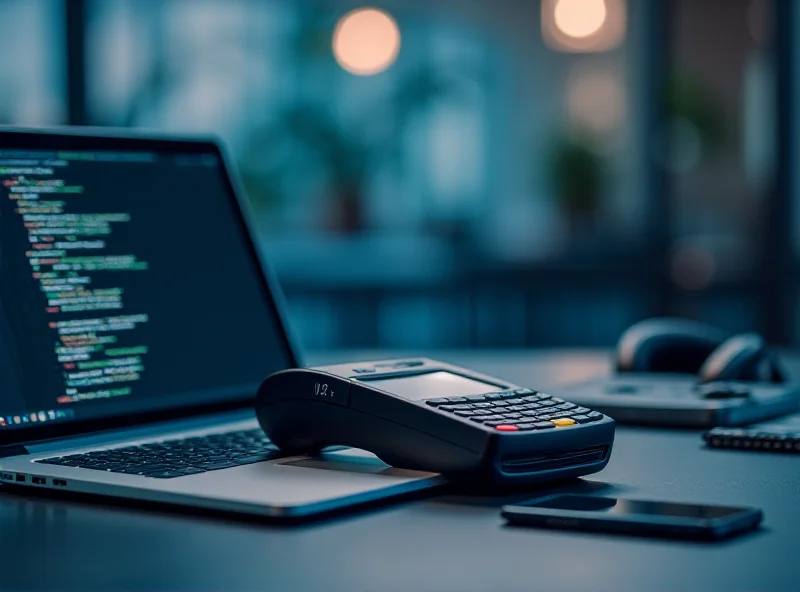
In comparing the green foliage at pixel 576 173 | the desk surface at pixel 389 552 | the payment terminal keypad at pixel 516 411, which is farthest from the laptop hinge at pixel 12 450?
the green foliage at pixel 576 173

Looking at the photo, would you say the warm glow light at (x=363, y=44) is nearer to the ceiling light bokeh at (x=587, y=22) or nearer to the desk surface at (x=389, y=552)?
the ceiling light bokeh at (x=587, y=22)

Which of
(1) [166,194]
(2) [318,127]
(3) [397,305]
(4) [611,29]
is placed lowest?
(3) [397,305]

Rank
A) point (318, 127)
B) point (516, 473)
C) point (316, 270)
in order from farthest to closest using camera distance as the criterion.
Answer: point (318, 127) → point (316, 270) → point (516, 473)

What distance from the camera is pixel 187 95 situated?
227 inches

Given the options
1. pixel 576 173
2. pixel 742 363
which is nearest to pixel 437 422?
pixel 742 363

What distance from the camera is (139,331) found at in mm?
1115

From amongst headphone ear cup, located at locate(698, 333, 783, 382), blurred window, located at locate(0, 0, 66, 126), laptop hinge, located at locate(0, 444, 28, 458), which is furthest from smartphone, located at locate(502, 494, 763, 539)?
blurred window, located at locate(0, 0, 66, 126)

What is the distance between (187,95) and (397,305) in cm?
135

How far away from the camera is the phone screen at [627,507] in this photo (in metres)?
0.75

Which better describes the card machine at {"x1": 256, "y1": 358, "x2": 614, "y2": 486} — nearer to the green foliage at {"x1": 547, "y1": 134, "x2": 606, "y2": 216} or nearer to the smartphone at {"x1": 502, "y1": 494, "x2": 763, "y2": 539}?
the smartphone at {"x1": 502, "y1": 494, "x2": 763, "y2": 539}

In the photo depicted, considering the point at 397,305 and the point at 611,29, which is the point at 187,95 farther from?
the point at 611,29

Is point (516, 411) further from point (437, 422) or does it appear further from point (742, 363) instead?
point (742, 363)

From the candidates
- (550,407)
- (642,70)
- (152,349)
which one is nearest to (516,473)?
(550,407)

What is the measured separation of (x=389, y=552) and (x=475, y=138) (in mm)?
5598
